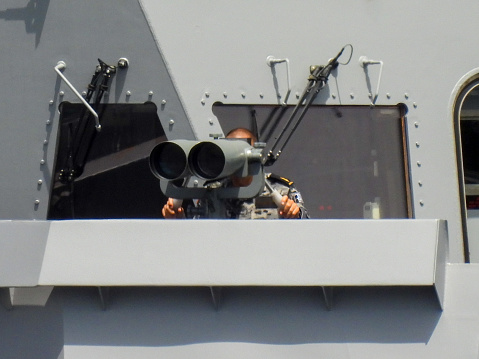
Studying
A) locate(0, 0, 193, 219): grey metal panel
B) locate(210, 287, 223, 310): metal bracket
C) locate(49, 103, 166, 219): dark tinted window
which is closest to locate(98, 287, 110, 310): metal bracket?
locate(210, 287, 223, 310): metal bracket

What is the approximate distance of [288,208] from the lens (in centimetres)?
346

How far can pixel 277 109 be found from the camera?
4066 mm

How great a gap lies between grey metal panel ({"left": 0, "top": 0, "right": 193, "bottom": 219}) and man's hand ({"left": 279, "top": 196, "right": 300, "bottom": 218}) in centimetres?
71

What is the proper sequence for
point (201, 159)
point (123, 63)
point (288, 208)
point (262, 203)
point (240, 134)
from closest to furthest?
point (201, 159), point (288, 208), point (262, 203), point (240, 134), point (123, 63)

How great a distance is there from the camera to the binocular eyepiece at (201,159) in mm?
3170

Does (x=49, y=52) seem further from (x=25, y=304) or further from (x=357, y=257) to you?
(x=357, y=257)

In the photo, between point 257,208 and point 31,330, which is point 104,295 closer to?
point 31,330

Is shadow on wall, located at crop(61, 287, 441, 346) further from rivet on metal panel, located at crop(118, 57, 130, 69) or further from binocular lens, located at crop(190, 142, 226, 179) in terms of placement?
rivet on metal panel, located at crop(118, 57, 130, 69)

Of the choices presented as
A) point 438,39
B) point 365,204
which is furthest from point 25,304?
point 438,39

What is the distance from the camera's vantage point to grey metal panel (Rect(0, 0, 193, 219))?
4.01 meters

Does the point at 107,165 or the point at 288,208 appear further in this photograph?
the point at 107,165

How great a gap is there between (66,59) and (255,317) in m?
1.58

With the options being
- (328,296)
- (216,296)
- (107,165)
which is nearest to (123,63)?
(107,165)

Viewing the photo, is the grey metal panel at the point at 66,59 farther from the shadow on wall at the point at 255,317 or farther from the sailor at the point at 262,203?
the shadow on wall at the point at 255,317
